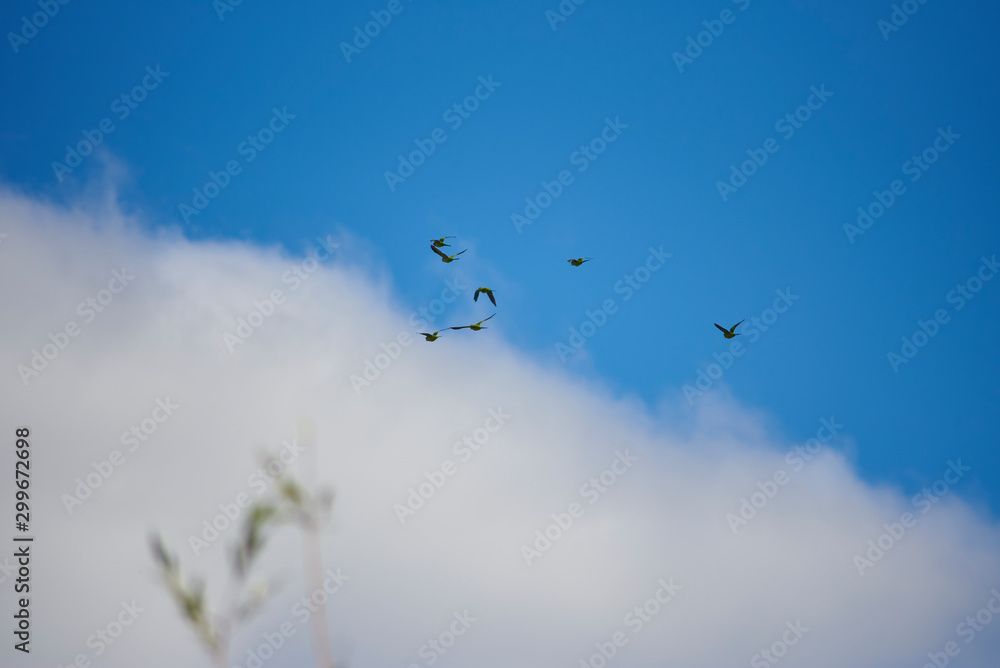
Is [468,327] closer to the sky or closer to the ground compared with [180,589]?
closer to the sky

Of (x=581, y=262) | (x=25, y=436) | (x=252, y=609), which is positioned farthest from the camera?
(x=581, y=262)

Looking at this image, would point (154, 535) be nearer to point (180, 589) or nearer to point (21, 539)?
point (180, 589)

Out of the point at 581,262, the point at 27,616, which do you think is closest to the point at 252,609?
the point at 27,616

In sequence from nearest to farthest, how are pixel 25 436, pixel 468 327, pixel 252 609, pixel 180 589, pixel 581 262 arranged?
pixel 180 589
pixel 252 609
pixel 25 436
pixel 468 327
pixel 581 262

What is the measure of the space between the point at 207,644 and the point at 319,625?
0.70 m

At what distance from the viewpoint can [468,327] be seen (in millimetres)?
26625

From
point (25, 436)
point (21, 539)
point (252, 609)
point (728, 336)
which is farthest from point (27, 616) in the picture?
point (728, 336)

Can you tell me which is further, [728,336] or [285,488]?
[728,336]

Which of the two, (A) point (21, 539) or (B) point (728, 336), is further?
(B) point (728, 336)

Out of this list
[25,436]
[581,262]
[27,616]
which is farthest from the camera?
[581,262]

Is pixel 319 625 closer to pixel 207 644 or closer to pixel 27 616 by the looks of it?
pixel 207 644

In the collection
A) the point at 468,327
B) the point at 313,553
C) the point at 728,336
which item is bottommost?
the point at 313,553

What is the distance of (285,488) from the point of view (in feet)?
14.0

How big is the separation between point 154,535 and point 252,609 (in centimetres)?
75
